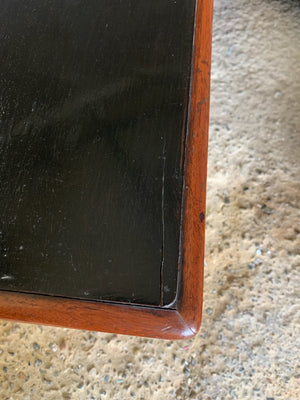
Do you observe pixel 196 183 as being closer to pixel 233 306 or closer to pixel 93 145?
pixel 93 145

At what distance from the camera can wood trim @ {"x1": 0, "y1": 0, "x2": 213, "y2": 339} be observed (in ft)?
2.38

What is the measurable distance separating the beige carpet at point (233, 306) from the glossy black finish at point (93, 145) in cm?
55

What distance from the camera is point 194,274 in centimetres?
75

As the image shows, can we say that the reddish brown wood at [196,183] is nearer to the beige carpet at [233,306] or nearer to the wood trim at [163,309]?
the wood trim at [163,309]

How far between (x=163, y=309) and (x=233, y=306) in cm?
60

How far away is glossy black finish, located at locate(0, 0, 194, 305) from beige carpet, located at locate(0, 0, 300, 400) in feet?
1.81

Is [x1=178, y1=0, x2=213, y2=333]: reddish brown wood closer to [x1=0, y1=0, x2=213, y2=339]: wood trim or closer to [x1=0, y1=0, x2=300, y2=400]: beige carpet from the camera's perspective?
[x1=0, y1=0, x2=213, y2=339]: wood trim

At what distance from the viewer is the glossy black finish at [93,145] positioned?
0.76 metres

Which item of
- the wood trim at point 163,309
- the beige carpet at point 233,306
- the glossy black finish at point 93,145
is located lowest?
the beige carpet at point 233,306

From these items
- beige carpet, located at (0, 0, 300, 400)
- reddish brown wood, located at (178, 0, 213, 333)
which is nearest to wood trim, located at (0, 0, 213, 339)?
reddish brown wood, located at (178, 0, 213, 333)

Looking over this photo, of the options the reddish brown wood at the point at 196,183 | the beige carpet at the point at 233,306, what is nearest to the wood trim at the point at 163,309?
the reddish brown wood at the point at 196,183

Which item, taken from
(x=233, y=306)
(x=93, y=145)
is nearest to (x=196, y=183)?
(x=93, y=145)

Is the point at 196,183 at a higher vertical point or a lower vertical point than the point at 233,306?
higher

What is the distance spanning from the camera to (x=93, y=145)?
2.73ft
